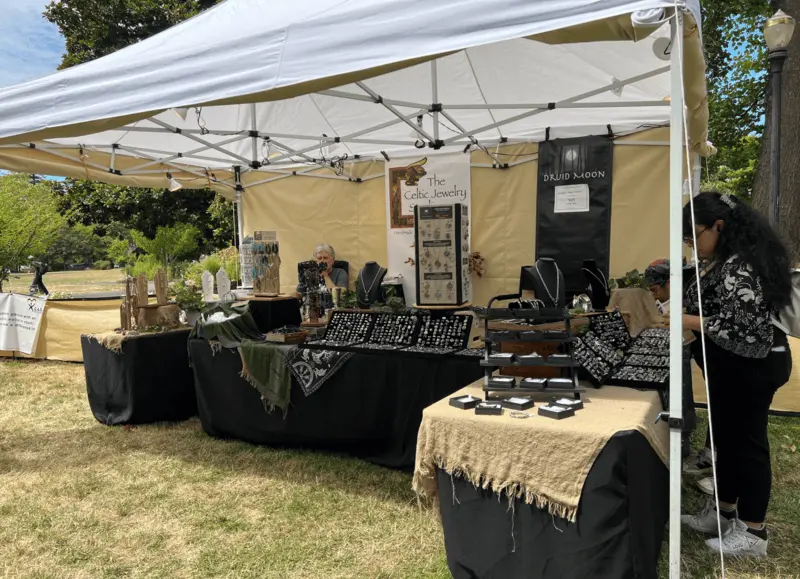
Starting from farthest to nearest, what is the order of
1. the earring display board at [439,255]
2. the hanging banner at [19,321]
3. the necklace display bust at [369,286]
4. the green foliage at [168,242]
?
the green foliage at [168,242]
the hanging banner at [19,321]
the necklace display bust at [369,286]
the earring display board at [439,255]

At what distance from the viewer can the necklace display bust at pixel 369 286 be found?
359 cm

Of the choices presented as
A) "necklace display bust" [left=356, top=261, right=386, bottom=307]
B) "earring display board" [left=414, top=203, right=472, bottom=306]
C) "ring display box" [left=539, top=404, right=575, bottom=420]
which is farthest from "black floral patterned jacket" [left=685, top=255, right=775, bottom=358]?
"necklace display bust" [left=356, top=261, right=386, bottom=307]

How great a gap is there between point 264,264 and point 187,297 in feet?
2.08

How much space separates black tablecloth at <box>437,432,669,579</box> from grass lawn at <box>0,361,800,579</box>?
325 millimetres

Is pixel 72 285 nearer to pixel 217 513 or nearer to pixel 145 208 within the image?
pixel 145 208

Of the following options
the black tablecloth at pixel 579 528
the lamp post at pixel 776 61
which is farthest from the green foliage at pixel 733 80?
the black tablecloth at pixel 579 528

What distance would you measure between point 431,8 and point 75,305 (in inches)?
221

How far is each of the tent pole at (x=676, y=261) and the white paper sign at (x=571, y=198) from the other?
2.89 m

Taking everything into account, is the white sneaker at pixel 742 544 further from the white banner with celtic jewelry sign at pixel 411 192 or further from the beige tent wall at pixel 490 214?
the white banner with celtic jewelry sign at pixel 411 192

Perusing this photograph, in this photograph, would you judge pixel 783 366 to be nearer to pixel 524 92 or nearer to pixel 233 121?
pixel 524 92

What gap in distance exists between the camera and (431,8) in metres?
1.72

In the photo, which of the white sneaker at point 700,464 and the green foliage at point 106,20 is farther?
the green foliage at point 106,20

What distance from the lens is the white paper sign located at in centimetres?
434

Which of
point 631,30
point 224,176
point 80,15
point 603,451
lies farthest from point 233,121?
point 80,15
